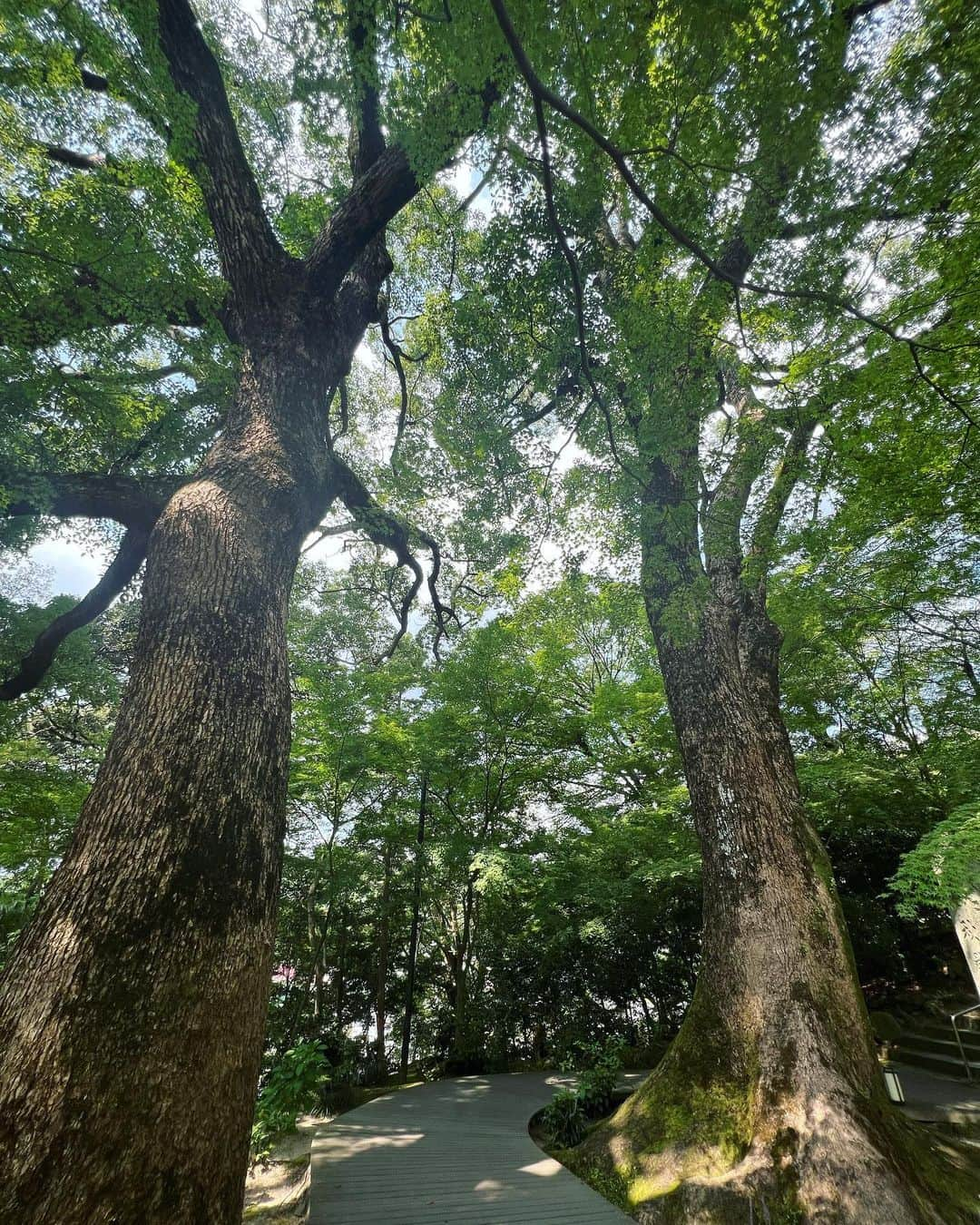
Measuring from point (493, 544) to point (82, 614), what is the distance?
398cm

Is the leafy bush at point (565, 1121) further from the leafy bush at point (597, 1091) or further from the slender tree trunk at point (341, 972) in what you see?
the slender tree trunk at point (341, 972)

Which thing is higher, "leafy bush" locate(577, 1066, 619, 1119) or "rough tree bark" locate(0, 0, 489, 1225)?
"rough tree bark" locate(0, 0, 489, 1225)

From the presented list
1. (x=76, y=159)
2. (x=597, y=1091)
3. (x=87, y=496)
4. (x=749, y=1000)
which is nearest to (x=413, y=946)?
(x=597, y=1091)

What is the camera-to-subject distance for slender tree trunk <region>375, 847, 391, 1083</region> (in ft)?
24.5

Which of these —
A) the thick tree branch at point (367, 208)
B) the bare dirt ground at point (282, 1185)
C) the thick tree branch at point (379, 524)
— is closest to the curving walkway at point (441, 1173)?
the bare dirt ground at point (282, 1185)

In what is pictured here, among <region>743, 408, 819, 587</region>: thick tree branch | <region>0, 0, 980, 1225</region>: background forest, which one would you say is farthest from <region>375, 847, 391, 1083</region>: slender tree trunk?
<region>743, 408, 819, 587</region>: thick tree branch

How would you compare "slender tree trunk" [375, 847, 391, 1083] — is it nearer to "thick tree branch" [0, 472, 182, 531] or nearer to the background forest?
the background forest

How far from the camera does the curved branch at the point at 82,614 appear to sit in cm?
419

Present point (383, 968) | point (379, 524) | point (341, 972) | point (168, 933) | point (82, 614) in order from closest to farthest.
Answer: point (168, 933), point (82, 614), point (379, 524), point (383, 968), point (341, 972)

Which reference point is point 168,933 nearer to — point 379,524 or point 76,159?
point 379,524

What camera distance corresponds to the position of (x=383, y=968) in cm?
823

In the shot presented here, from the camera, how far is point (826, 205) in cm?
316

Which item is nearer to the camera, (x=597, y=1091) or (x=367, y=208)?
(x=367, y=208)

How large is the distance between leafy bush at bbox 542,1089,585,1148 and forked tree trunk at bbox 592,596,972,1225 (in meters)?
0.92
